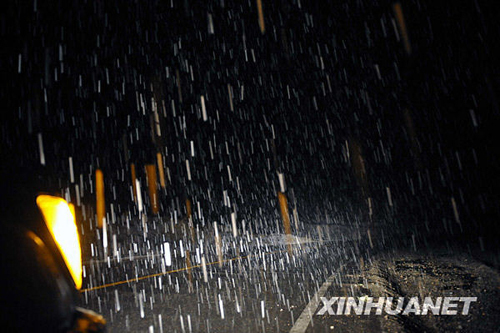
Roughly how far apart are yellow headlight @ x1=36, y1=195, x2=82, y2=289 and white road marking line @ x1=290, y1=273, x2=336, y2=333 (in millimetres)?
3113

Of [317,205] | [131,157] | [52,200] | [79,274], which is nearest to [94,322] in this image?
[79,274]

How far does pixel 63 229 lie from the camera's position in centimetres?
148

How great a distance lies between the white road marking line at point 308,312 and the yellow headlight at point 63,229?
3.11 metres

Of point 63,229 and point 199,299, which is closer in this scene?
point 63,229

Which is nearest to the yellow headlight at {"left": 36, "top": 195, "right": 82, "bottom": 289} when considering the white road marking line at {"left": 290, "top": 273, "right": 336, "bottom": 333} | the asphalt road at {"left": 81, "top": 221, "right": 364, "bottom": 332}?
the asphalt road at {"left": 81, "top": 221, "right": 364, "bottom": 332}

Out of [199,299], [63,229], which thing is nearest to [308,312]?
[199,299]

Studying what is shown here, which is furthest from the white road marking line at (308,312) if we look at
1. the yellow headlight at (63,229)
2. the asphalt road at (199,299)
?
the yellow headlight at (63,229)

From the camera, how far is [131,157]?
18.8 meters

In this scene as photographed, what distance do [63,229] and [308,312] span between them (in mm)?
4012

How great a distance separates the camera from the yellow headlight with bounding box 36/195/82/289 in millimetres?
1435

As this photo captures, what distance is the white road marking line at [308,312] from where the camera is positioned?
3857mm

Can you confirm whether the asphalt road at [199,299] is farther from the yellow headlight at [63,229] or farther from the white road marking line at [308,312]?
the yellow headlight at [63,229]

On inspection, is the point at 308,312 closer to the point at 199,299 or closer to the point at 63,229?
the point at 199,299

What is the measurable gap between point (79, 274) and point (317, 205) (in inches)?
1698
